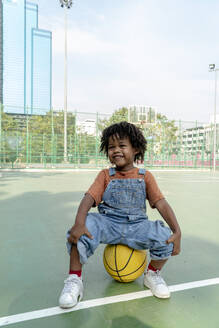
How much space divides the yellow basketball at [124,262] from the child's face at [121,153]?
21.3 inches

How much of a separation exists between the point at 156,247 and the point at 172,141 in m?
20.9

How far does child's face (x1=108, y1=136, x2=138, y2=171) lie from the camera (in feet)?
6.13

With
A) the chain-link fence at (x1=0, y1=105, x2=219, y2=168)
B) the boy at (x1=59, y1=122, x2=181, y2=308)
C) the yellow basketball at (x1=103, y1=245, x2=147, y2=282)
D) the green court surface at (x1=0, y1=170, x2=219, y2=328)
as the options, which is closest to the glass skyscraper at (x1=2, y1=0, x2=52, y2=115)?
the chain-link fence at (x1=0, y1=105, x2=219, y2=168)

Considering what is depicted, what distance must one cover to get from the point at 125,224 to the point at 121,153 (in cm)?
47

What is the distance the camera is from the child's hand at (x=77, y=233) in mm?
1624

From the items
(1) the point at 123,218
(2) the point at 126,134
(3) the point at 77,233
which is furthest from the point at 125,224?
(2) the point at 126,134

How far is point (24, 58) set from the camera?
225 ft

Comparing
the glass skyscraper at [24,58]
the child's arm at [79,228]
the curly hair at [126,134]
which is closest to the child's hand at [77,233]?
the child's arm at [79,228]

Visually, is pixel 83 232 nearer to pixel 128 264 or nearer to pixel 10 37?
pixel 128 264

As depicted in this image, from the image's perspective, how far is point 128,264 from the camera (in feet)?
5.90

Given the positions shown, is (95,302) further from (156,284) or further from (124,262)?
(156,284)

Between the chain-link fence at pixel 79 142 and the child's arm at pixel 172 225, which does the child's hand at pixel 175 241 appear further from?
the chain-link fence at pixel 79 142

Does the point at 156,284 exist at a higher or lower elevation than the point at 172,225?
lower

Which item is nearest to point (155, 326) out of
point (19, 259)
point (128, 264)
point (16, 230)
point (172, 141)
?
point (128, 264)
